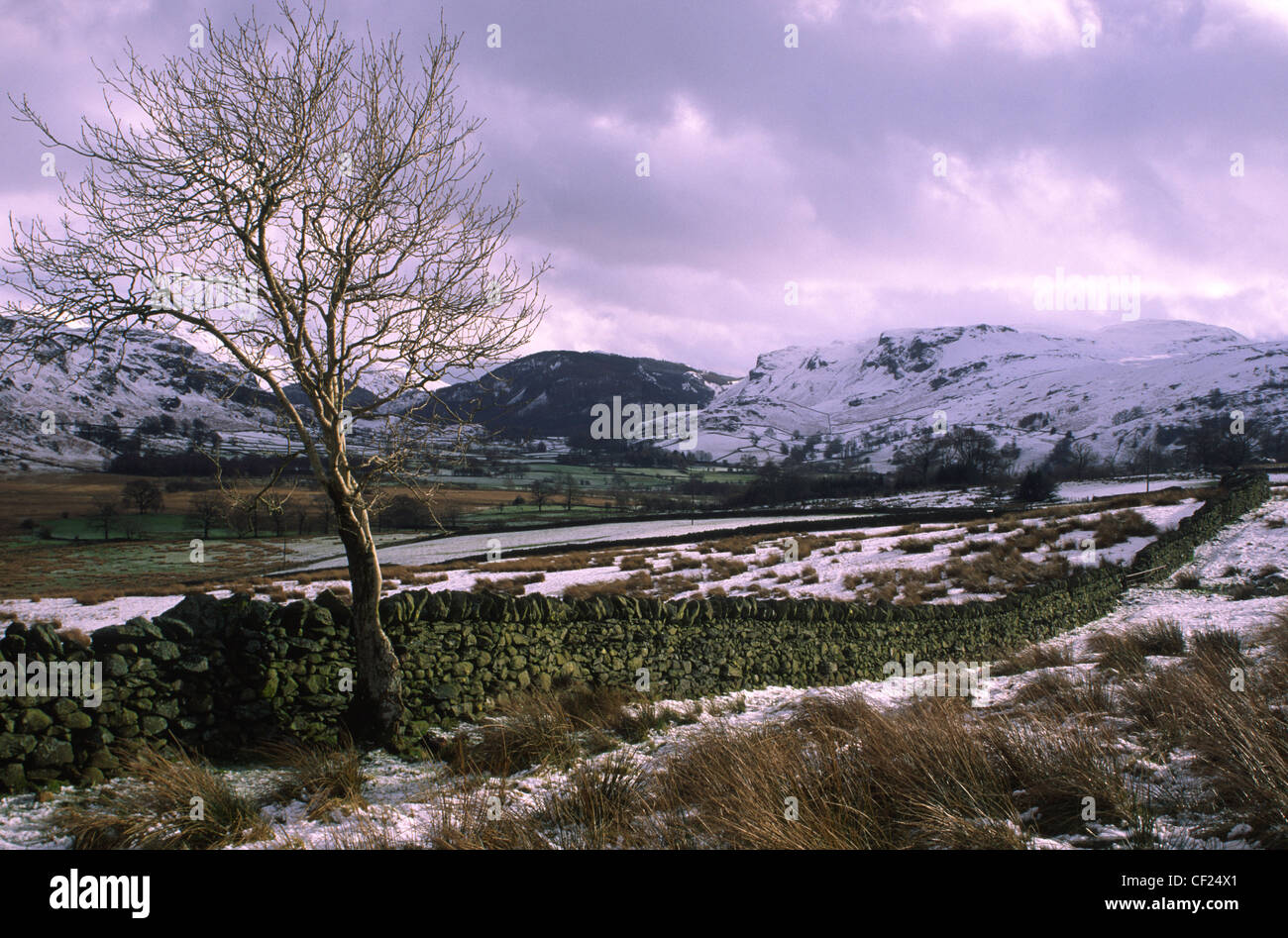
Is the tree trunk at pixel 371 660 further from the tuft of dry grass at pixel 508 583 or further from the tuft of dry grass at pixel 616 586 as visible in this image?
the tuft of dry grass at pixel 616 586

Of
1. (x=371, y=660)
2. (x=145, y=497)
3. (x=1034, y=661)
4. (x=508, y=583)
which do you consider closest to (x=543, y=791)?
(x=371, y=660)

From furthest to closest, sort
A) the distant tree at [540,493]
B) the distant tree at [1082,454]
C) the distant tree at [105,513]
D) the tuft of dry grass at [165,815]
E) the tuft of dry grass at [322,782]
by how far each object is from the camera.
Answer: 1. the distant tree at [1082,454]
2. the distant tree at [540,493]
3. the distant tree at [105,513]
4. the tuft of dry grass at [322,782]
5. the tuft of dry grass at [165,815]

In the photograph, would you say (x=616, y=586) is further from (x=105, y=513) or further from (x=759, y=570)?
(x=105, y=513)

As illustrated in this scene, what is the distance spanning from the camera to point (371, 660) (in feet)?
23.0

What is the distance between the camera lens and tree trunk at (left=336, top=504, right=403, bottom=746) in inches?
270

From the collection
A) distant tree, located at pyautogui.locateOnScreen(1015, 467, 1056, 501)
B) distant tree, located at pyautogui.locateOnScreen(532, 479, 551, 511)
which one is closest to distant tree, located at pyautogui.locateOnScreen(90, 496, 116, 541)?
distant tree, located at pyautogui.locateOnScreen(532, 479, 551, 511)

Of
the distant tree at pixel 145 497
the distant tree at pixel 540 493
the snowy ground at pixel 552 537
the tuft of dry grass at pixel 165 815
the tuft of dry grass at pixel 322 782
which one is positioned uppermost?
the distant tree at pixel 145 497

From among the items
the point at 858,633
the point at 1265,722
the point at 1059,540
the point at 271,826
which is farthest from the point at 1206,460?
the point at 271,826

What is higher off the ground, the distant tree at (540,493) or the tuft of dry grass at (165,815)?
the distant tree at (540,493)

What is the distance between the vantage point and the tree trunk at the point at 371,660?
6.86 m

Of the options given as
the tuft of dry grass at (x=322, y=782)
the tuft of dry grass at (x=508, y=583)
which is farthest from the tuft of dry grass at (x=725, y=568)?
the tuft of dry grass at (x=322, y=782)

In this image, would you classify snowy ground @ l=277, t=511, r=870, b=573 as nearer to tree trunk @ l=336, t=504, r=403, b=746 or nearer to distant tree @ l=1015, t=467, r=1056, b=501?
distant tree @ l=1015, t=467, r=1056, b=501
